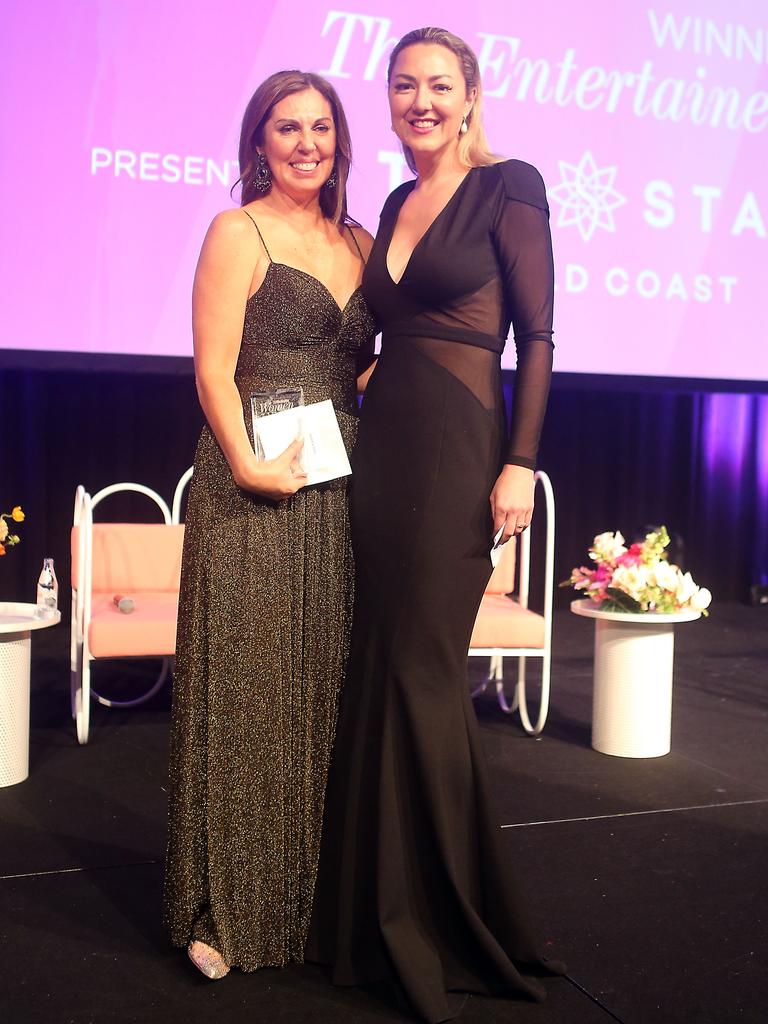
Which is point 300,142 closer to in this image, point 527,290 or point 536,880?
point 527,290

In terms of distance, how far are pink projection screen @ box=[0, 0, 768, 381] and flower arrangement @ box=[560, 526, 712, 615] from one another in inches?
66.7

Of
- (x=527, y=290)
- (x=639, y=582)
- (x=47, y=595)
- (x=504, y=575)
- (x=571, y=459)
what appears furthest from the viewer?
(x=571, y=459)

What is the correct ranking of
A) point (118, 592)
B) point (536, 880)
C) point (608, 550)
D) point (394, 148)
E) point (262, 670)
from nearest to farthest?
1. point (262, 670)
2. point (536, 880)
3. point (608, 550)
4. point (118, 592)
5. point (394, 148)

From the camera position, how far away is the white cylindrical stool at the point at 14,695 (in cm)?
310

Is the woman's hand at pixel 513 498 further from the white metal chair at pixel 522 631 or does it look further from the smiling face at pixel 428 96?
the white metal chair at pixel 522 631

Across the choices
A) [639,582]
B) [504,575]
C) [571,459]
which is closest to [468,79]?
[639,582]

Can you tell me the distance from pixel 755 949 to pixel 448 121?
1.59m

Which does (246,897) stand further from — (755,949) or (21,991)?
(755,949)

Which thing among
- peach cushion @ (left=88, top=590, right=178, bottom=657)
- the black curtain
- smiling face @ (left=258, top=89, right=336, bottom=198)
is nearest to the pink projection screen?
the black curtain

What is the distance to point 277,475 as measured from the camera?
6.30ft

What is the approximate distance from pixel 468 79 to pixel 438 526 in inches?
29.3

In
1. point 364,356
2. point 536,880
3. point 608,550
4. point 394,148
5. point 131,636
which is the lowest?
point 536,880

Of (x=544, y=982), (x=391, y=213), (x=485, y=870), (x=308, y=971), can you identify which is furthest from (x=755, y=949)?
(x=391, y=213)

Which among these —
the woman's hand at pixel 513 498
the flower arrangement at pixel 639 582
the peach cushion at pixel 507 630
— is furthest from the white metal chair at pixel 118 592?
the woman's hand at pixel 513 498
